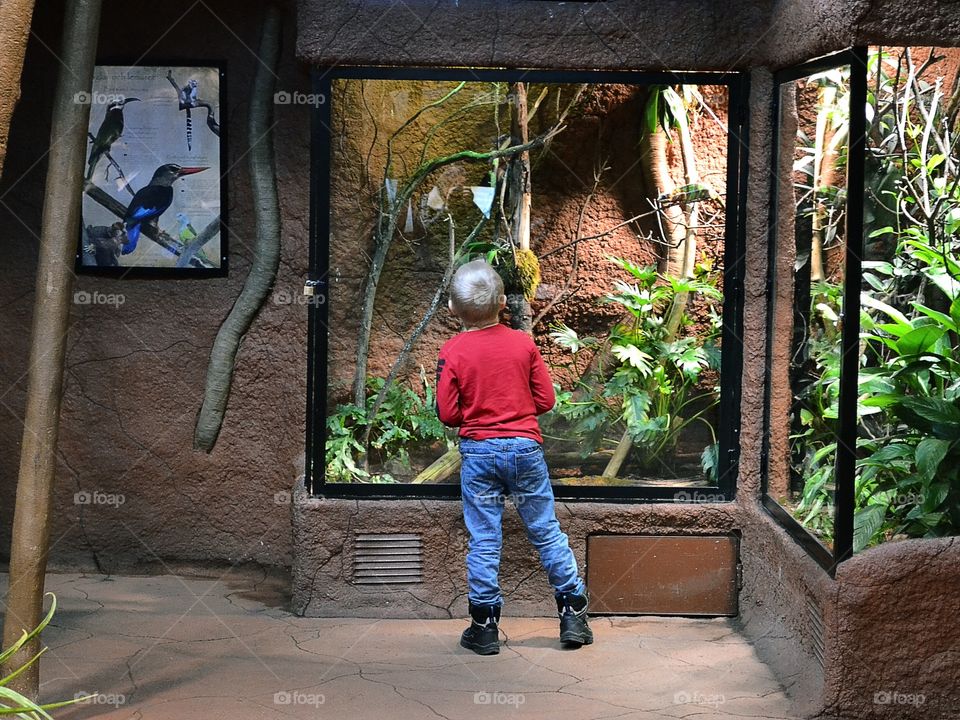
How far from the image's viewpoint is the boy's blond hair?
16.4 ft

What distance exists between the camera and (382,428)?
5605mm

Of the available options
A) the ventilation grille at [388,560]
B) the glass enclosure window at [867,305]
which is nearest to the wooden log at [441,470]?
the ventilation grille at [388,560]

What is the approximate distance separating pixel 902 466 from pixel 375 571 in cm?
232

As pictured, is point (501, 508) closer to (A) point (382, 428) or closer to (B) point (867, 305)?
(A) point (382, 428)

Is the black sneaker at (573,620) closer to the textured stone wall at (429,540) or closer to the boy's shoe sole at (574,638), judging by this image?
the boy's shoe sole at (574,638)

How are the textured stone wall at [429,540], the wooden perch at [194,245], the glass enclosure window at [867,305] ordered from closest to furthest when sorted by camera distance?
the glass enclosure window at [867,305], the textured stone wall at [429,540], the wooden perch at [194,245]

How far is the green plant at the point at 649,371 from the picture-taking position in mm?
5527

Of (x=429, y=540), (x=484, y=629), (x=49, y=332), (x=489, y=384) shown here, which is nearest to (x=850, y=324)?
(x=489, y=384)

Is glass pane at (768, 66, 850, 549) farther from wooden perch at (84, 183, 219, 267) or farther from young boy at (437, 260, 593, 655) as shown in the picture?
wooden perch at (84, 183, 219, 267)

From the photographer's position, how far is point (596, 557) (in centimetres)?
553

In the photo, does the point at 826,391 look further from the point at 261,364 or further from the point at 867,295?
the point at 261,364

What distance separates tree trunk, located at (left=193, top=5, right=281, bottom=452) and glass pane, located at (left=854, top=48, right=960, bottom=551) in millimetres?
2756

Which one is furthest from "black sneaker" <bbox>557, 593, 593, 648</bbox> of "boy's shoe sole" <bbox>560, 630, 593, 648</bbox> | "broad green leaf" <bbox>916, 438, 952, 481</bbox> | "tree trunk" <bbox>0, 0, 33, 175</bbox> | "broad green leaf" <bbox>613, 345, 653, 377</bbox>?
"tree trunk" <bbox>0, 0, 33, 175</bbox>

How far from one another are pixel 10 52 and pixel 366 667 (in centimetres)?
261
